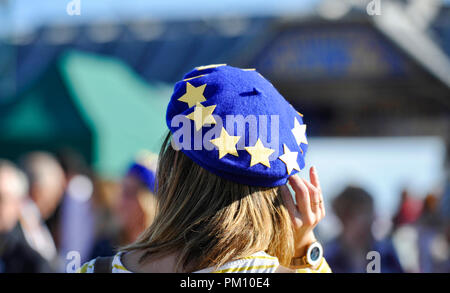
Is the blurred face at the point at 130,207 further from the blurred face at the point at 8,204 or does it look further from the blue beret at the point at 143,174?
the blurred face at the point at 8,204

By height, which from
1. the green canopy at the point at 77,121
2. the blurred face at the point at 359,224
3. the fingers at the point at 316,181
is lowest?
the fingers at the point at 316,181

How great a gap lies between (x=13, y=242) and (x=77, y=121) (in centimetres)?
289

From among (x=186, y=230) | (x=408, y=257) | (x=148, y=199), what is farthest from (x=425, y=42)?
(x=186, y=230)

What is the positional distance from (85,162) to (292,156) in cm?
459

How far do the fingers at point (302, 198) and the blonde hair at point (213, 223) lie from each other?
0.05 metres

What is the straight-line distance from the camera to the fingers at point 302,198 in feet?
4.41

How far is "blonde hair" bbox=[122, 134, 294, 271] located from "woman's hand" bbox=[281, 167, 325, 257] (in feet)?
0.13

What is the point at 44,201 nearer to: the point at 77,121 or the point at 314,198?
the point at 77,121

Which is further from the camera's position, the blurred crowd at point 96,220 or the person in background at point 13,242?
the blurred crowd at point 96,220

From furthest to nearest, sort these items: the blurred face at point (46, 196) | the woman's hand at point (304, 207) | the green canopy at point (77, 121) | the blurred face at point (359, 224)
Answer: the green canopy at point (77, 121) → the blurred face at point (46, 196) → the blurred face at point (359, 224) → the woman's hand at point (304, 207)

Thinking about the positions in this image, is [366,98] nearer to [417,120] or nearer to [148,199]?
[417,120]

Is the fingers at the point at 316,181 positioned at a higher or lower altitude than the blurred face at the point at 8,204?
lower

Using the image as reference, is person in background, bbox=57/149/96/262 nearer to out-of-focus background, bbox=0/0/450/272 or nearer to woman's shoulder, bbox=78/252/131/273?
out-of-focus background, bbox=0/0/450/272

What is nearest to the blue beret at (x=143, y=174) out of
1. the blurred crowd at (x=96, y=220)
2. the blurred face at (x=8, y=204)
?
the blurred crowd at (x=96, y=220)
